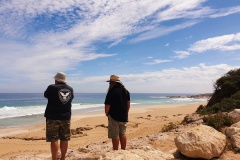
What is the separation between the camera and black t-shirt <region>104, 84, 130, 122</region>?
19.5ft

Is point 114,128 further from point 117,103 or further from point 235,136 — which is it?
point 235,136

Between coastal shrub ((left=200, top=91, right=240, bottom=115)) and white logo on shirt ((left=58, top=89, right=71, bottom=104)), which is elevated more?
white logo on shirt ((left=58, top=89, right=71, bottom=104))

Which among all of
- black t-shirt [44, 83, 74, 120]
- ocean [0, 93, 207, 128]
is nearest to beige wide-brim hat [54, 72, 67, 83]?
black t-shirt [44, 83, 74, 120]

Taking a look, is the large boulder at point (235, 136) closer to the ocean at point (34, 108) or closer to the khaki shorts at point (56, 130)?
the khaki shorts at point (56, 130)

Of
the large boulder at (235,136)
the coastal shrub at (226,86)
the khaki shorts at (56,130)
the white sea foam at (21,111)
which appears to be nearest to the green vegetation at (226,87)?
the coastal shrub at (226,86)

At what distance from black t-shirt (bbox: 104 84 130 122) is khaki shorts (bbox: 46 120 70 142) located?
958mm

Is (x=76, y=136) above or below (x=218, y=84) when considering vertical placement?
below

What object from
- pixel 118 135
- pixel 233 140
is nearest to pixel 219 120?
pixel 233 140

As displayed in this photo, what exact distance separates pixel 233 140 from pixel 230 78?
10106 mm

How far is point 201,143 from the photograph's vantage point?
5.65m

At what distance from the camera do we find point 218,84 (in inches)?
647

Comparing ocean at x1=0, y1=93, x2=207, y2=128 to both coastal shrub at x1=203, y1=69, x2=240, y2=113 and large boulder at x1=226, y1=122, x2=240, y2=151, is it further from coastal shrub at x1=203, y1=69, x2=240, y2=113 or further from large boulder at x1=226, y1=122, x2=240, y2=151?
Result: large boulder at x1=226, y1=122, x2=240, y2=151

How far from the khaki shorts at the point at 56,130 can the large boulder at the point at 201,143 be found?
229cm

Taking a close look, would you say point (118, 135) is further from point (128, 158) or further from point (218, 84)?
point (218, 84)
